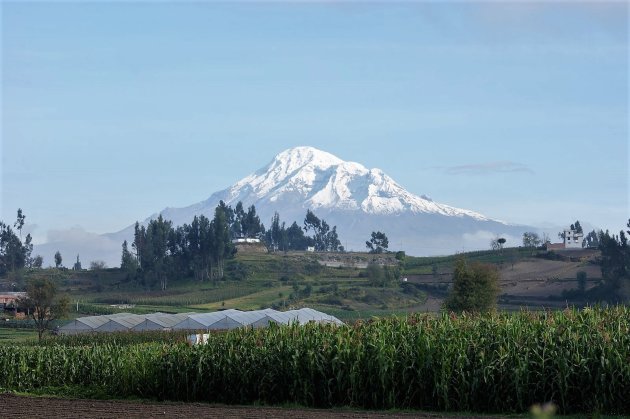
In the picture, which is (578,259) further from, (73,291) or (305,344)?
(305,344)

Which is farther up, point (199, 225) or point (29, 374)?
point (199, 225)

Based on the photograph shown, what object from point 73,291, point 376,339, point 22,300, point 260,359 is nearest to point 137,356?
point 260,359

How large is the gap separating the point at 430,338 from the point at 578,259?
127 meters

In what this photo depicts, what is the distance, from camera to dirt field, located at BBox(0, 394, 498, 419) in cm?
2402

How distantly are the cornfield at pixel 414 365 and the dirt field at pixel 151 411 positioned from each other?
1.57 m

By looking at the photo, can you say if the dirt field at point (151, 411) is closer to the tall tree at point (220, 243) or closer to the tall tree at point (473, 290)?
the tall tree at point (473, 290)

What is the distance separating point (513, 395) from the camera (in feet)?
83.6

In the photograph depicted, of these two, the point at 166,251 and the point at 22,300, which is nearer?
the point at 22,300

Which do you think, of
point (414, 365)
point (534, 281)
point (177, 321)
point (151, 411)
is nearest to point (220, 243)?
point (534, 281)

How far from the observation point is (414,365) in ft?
87.1

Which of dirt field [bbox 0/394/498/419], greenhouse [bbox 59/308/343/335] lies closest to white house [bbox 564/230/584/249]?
greenhouse [bbox 59/308/343/335]

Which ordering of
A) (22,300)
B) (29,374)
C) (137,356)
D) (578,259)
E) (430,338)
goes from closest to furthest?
(430,338)
(137,356)
(29,374)
(22,300)
(578,259)

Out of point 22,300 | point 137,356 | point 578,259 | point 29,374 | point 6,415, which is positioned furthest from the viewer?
point 578,259

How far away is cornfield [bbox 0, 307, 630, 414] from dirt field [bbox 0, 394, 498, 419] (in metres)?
1.57
